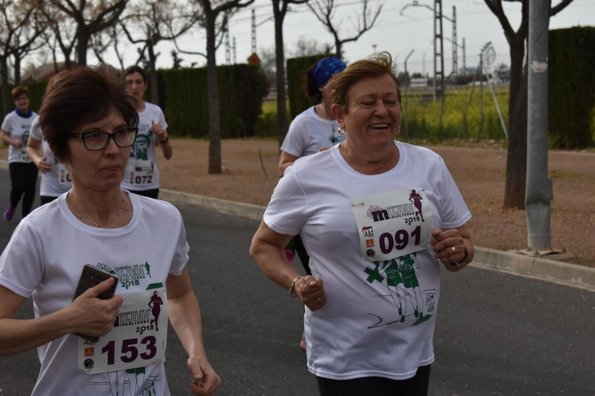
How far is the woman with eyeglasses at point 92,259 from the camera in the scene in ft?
9.00

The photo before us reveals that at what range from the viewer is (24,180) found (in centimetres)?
1284

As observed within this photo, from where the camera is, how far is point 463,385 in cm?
576

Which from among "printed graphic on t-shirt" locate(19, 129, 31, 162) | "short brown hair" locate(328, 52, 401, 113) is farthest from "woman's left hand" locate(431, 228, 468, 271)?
"printed graphic on t-shirt" locate(19, 129, 31, 162)

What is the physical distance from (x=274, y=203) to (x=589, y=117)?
19.2m

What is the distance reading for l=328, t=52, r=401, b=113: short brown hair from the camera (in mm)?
3492

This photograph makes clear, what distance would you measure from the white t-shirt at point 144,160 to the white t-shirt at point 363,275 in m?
4.63

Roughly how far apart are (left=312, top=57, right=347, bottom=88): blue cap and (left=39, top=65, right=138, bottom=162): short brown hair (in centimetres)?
339

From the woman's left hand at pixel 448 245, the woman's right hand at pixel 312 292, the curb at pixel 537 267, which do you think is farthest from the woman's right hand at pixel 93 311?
the curb at pixel 537 267

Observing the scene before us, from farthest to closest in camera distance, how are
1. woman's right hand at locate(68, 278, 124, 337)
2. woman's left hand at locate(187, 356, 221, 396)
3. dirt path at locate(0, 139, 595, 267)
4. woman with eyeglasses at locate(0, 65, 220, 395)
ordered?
dirt path at locate(0, 139, 595, 267) → woman's left hand at locate(187, 356, 221, 396) → woman with eyeglasses at locate(0, 65, 220, 395) → woman's right hand at locate(68, 278, 124, 337)

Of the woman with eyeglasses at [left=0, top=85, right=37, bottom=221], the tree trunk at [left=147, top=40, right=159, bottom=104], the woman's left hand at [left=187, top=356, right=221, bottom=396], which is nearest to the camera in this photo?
the woman's left hand at [left=187, top=356, right=221, bottom=396]

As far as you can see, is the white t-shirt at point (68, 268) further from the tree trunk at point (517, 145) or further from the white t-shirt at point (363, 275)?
the tree trunk at point (517, 145)

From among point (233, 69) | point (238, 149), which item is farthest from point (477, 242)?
point (233, 69)

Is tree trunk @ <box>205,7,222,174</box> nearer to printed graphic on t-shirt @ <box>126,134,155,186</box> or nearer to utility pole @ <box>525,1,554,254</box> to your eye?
utility pole @ <box>525,1,554,254</box>

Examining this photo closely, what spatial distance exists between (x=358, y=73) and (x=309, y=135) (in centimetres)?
289
